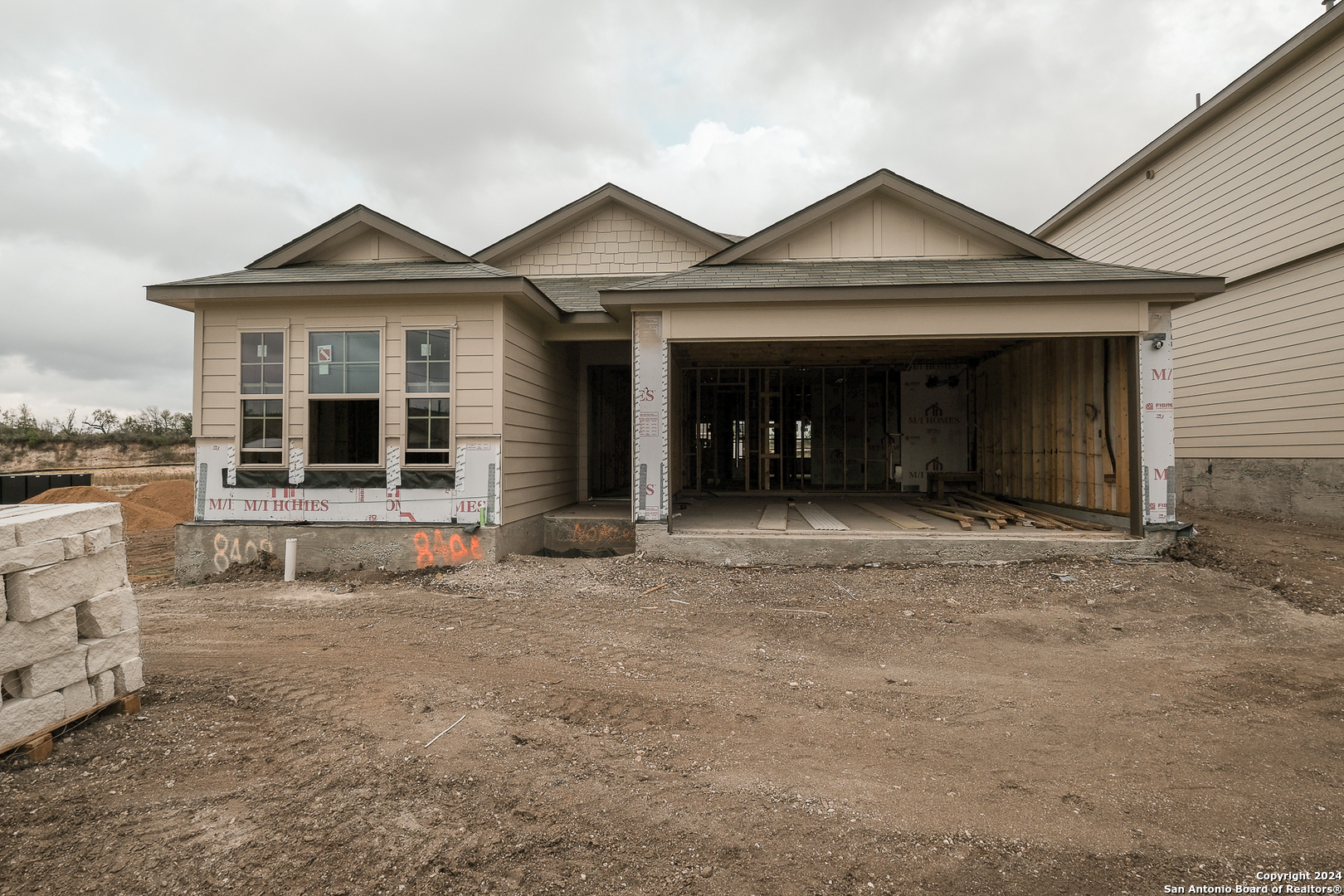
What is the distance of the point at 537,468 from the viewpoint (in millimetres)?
9836

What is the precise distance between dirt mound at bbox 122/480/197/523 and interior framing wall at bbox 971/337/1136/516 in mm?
19043

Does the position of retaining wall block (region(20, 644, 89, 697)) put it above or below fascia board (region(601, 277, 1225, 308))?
below

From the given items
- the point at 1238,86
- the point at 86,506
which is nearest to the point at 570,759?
the point at 86,506

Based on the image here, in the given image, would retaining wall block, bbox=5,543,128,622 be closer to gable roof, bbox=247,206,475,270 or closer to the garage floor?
the garage floor

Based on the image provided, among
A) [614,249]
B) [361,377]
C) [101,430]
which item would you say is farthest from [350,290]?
[101,430]

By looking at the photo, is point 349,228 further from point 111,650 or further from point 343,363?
point 111,650

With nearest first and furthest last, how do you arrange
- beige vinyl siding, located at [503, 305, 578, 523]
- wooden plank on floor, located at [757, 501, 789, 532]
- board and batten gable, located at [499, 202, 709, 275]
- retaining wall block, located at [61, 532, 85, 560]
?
retaining wall block, located at [61, 532, 85, 560]
beige vinyl siding, located at [503, 305, 578, 523]
wooden plank on floor, located at [757, 501, 789, 532]
board and batten gable, located at [499, 202, 709, 275]

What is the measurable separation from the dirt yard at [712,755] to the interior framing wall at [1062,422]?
2.63 meters

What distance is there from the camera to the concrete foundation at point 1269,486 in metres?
A: 9.81

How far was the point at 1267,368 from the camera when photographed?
36.6 feet

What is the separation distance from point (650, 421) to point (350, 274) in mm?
4608

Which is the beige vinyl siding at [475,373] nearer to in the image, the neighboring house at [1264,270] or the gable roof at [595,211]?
the gable roof at [595,211]

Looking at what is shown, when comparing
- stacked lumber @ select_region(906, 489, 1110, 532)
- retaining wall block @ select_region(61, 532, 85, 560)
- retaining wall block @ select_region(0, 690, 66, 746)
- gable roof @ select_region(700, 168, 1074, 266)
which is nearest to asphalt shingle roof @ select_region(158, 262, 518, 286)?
gable roof @ select_region(700, 168, 1074, 266)

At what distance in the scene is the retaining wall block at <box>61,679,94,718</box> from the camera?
3.48 metres
